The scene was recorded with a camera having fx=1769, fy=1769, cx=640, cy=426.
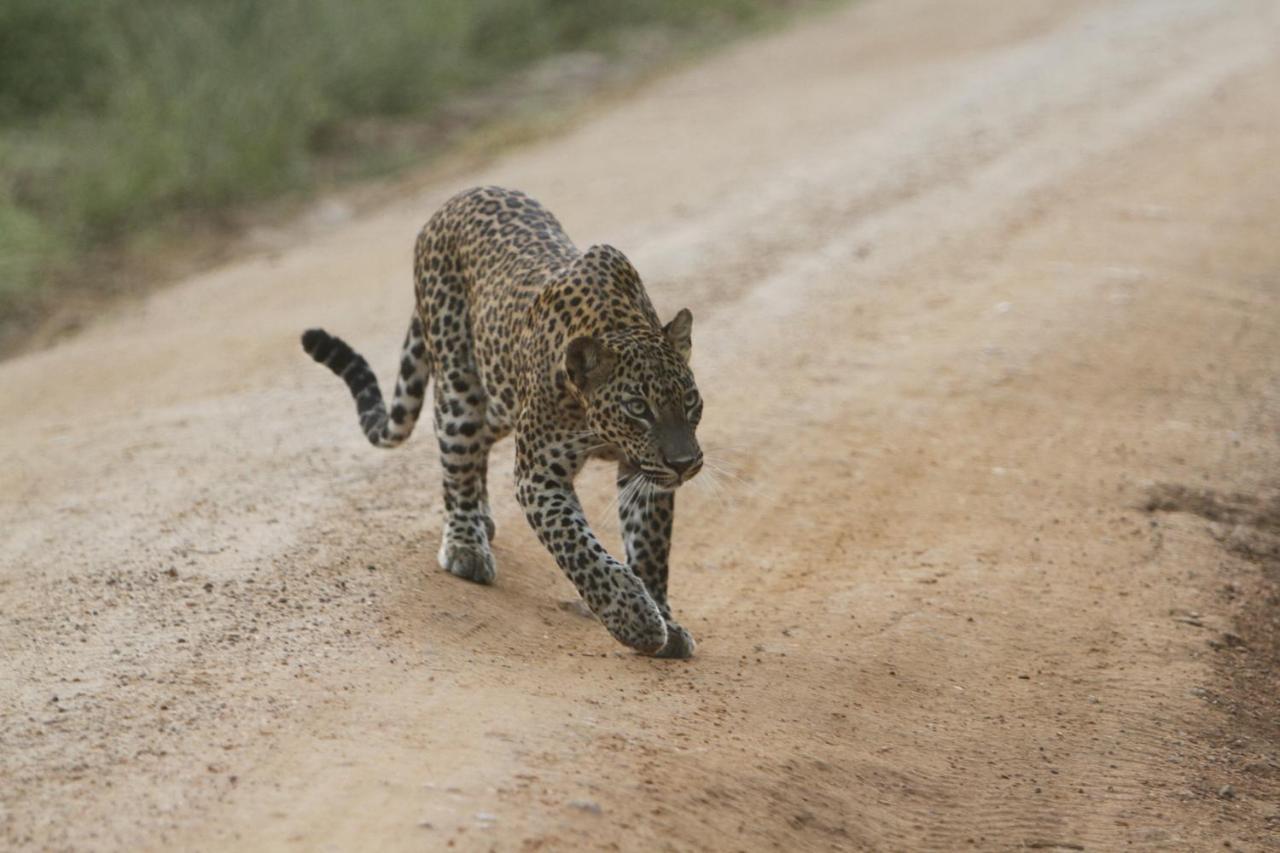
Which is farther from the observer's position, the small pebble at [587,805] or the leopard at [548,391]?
the leopard at [548,391]

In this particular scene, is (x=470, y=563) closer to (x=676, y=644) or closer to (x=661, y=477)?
(x=676, y=644)

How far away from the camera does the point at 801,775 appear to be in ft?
17.7

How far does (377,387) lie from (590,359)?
70.6 inches

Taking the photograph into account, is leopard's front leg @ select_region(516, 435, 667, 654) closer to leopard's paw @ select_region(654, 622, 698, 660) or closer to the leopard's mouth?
leopard's paw @ select_region(654, 622, 698, 660)

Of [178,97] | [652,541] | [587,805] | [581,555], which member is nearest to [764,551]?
[652,541]

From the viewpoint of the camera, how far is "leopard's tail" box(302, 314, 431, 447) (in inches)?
282

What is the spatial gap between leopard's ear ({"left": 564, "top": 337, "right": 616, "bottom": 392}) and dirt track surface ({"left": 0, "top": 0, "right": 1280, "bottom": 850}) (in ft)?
3.31

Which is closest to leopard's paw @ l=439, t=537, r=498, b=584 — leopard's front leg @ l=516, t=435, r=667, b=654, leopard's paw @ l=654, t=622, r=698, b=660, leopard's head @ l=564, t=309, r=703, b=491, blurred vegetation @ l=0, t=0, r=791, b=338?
leopard's front leg @ l=516, t=435, r=667, b=654

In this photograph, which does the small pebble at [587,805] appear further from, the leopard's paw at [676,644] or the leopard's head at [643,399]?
the leopard's paw at [676,644]

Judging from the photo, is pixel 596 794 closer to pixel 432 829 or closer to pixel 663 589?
pixel 432 829

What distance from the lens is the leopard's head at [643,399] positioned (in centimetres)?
562

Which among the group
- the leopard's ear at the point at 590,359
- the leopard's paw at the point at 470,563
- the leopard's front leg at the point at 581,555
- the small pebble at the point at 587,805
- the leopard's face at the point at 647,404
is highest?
the leopard's ear at the point at 590,359

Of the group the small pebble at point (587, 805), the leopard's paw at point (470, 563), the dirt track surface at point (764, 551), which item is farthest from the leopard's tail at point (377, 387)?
the small pebble at point (587, 805)

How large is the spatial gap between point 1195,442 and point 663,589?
386 centimetres
